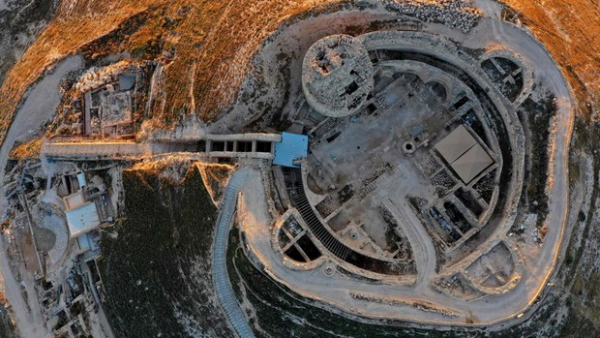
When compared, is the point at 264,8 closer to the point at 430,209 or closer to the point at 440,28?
the point at 440,28


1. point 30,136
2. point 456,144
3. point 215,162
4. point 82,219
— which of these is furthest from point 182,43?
point 456,144

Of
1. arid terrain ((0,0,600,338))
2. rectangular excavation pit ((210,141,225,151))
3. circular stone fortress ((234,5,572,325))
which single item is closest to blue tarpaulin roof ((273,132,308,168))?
circular stone fortress ((234,5,572,325))

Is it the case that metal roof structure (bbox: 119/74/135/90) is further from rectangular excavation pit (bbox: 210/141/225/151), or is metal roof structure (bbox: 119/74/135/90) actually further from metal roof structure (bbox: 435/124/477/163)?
metal roof structure (bbox: 435/124/477/163)

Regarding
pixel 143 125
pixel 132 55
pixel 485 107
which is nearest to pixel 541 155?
pixel 485 107

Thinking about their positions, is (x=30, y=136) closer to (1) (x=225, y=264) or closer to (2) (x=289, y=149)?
(1) (x=225, y=264)

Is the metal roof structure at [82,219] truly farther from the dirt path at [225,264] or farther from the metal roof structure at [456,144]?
the metal roof structure at [456,144]
